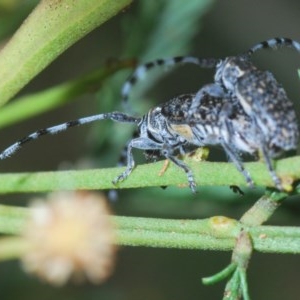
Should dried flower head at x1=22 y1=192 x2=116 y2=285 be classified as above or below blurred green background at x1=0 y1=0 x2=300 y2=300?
below

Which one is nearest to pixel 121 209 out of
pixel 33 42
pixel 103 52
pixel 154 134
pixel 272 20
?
pixel 154 134

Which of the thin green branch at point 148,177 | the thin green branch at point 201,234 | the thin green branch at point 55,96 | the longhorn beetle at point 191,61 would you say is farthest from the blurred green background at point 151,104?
the thin green branch at point 201,234

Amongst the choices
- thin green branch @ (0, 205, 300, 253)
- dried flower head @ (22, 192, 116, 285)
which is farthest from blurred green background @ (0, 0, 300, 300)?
thin green branch @ (0, 205, 300, 253)

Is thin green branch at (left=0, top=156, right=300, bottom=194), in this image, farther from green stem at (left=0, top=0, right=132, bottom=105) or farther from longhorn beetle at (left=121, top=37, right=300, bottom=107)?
longhorn beetle at (left=121, top=37, right=300, bottom=107)

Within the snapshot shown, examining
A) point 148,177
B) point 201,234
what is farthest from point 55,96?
point 201,234

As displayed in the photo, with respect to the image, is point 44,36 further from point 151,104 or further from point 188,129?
point 151,104

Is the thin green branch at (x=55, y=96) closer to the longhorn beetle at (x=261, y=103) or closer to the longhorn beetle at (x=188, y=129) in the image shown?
the longhorn beetle at (x=188, y=129)
